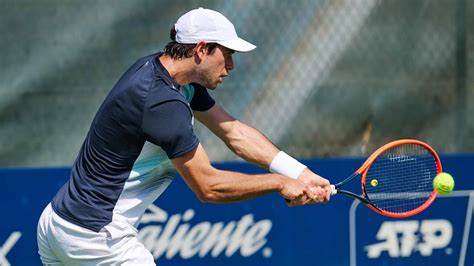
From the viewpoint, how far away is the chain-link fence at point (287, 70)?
219 inches

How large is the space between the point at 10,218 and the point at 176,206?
86 cm

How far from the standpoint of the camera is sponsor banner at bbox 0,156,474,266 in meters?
5.30

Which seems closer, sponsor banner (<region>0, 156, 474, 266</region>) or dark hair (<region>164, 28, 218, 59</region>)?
dark hair (<region>164, 28, 218, 59</region>)

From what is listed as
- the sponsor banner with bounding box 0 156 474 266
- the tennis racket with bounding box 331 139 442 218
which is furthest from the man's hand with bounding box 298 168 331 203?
the sponsor banner with bounding box 0 156 474 266

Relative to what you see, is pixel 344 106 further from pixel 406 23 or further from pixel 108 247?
pixel 108 247

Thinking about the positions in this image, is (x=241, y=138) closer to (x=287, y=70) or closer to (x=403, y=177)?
(x=403, y=177)

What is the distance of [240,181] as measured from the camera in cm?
385

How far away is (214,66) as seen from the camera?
3.86 m

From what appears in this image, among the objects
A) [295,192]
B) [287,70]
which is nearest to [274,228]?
[287,70]

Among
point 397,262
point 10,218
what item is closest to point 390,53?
point 397,262

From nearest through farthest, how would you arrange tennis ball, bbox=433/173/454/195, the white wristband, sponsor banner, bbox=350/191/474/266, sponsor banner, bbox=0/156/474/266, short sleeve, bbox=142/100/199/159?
short sleeve, bbox=142/100/199/159, the white wristband, tennis ball, bbox=433/173/454/195, sponsor banner, bbox=0/156/474/266, sponsor banner, bbox=350/191/474/266

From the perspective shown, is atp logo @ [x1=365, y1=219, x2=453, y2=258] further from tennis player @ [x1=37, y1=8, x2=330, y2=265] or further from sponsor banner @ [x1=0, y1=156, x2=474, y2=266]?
tennis player @ [x1=37, y1=8, x2=330, y2=265]

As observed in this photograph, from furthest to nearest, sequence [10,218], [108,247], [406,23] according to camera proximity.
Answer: [406,23] → [10,218] → [108,247]

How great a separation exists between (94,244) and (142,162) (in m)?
0.35
